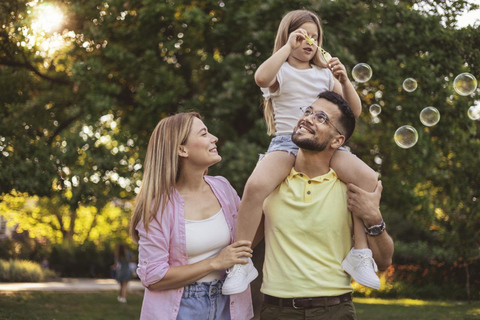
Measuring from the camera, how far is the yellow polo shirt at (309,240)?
9.74ft

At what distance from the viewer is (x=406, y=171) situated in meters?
14.2

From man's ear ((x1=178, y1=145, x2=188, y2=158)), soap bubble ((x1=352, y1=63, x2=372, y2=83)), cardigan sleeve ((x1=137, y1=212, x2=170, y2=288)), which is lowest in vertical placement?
cardigan sleeve ((x1=137, y1=212, x2=170, y2=288))

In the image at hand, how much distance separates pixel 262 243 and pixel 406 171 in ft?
37.3

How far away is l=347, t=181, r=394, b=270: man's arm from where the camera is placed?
9.66ft

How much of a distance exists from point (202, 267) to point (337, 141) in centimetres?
104

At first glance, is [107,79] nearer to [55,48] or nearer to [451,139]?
[55,48]

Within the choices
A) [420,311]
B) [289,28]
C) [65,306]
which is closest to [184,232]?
[289,28]

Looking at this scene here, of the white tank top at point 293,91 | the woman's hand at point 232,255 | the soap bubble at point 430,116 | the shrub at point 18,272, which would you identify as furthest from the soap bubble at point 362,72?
the shrub at point 18,272

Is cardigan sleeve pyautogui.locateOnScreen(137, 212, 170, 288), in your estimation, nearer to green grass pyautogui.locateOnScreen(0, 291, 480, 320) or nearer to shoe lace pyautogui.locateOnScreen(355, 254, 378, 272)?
shoe lace pyautogui.locateOnScreen(355, 254, 378, 272)

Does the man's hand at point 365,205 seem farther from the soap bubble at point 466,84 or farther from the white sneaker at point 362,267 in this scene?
the soap bubble at point 466,84

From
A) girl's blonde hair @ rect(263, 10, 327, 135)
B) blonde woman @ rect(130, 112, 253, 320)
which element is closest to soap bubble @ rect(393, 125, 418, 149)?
girl's blonde hair @ rect(263, 10, 327, 135)

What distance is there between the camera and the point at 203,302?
10.4 feet

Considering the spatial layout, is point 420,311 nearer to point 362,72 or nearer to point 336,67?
point 362,72

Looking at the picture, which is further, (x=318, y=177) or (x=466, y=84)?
(x=466, y=84)
